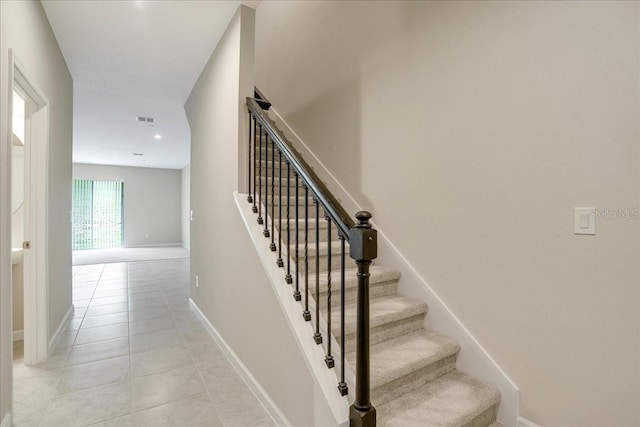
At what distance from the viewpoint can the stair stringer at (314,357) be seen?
1.37 m

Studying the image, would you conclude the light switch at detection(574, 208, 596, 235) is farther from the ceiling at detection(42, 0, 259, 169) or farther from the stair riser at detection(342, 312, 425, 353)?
the ceiling at detection(42, 0, 259, 169)

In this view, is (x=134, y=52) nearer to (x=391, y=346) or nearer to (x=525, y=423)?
(x=391, y=346)

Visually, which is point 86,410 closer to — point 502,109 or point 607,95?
point 502,109

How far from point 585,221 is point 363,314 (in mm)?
1113

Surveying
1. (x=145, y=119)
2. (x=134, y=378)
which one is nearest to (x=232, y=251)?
(x=134, y=378)

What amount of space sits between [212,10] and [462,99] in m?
2.01

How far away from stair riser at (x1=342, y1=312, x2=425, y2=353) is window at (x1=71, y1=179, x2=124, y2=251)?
10.7m

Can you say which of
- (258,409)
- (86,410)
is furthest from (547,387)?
(86,410)

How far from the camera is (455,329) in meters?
1.96

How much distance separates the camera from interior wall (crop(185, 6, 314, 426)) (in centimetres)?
175

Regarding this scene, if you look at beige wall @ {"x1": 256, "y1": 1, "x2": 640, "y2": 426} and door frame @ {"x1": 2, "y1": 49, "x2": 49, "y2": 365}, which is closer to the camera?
beige wall @ {"x1": 256, "y1": 1, "x2": 640, "y2": 426}

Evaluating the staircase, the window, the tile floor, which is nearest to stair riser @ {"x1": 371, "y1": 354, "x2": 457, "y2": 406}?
the staircase

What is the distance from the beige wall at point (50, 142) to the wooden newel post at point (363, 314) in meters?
1.82

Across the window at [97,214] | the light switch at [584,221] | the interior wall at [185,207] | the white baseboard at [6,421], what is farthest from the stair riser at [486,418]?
the window at [97,214]
